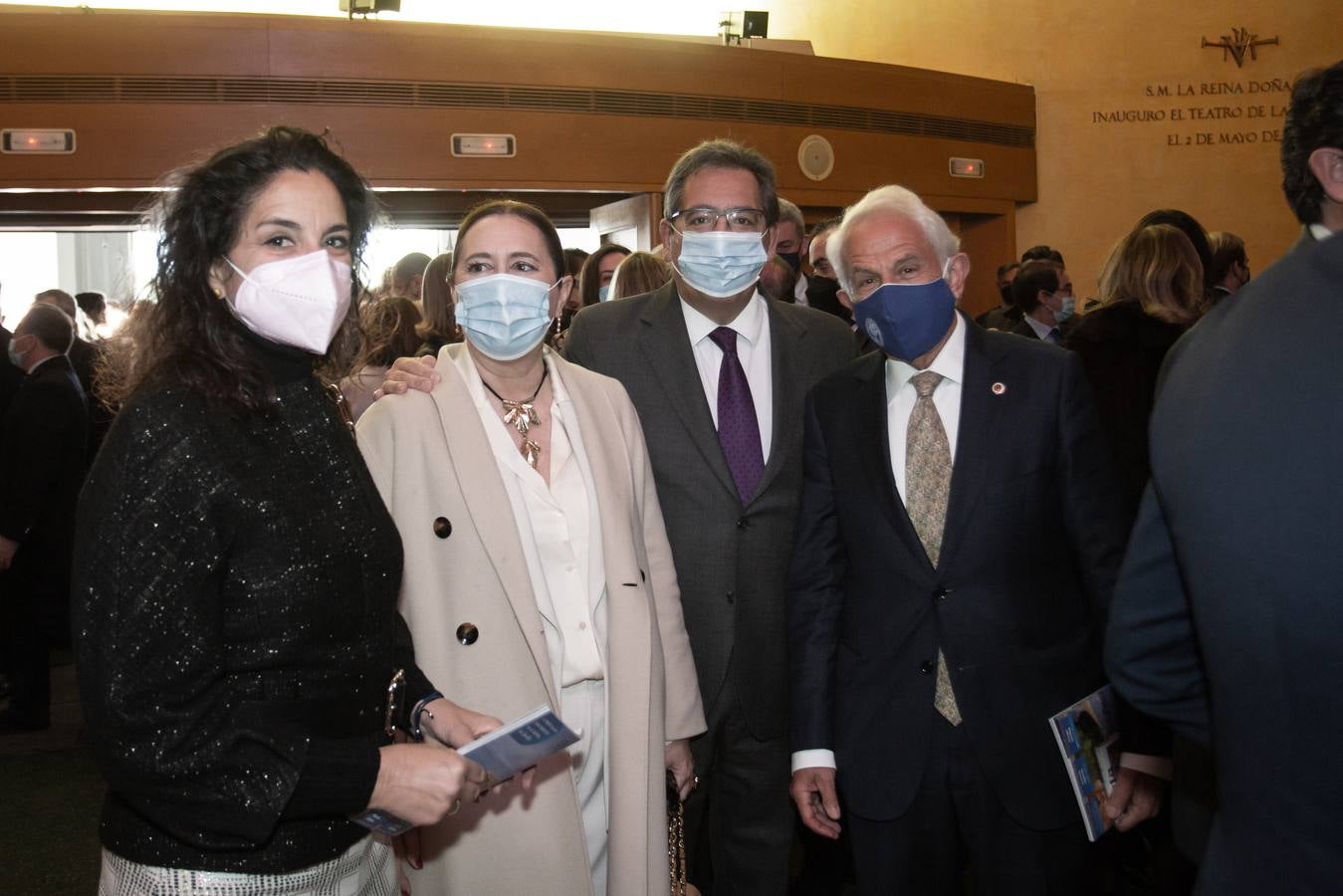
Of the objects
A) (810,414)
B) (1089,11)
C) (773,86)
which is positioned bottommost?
(810,414)

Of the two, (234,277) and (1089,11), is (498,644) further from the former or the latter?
(1089,11)

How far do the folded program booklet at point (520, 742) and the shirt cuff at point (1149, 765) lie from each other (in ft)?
3.43

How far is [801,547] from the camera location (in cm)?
228

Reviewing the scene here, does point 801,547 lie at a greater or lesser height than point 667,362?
lesser

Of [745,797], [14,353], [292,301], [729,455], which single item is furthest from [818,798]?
[14,353]

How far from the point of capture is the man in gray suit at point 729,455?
251cm

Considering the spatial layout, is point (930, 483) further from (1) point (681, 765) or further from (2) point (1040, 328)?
(2) point (1040, 328)

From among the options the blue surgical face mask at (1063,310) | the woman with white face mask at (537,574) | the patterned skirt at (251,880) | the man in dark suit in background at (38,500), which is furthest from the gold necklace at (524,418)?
the blue surgical face mask at (1063,310)

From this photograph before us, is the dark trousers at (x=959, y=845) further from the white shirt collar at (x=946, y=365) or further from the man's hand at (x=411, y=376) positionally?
the man's hand at (x=411, y=376)

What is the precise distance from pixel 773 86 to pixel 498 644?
817 centimetres

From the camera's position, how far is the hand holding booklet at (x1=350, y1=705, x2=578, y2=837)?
1464mm

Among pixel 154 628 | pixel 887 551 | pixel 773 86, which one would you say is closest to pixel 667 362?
pixel 887 551

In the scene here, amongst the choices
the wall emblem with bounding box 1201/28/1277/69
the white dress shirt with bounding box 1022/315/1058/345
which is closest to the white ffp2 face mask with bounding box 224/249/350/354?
the white dress shirt with bounding box 1022/315/1058/345

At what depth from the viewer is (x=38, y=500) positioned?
479 centimetres
